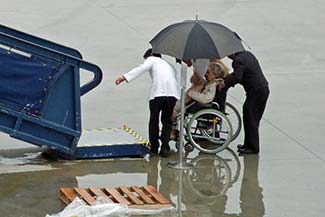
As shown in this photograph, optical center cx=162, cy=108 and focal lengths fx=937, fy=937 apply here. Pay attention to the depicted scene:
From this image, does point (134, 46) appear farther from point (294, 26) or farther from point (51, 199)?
point (51, 199)

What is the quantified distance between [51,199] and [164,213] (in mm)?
1431

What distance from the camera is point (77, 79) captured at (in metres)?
12.2

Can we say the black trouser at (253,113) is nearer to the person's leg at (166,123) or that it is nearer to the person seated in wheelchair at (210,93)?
the person seated in wheelchair at (210,93)

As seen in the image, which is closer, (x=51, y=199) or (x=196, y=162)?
(x=51, y=199)

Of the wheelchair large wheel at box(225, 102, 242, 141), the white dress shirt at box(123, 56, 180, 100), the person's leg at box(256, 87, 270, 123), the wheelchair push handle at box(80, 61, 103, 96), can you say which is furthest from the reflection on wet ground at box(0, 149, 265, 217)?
the wheelchair push handle at box(80, 61, 103, 96)

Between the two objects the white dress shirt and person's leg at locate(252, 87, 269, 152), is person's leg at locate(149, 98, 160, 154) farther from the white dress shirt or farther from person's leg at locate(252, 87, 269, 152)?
person's leg at locate(252, 87, 269, 152)

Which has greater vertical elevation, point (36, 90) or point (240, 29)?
point (240, 29)

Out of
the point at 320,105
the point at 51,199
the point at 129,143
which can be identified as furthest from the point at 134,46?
the point at 51,199

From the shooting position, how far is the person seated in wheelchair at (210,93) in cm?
1300

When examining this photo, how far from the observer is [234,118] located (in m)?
14.1

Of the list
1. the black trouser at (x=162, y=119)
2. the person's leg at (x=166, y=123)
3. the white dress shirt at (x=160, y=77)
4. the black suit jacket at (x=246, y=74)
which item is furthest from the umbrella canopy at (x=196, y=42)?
the person's leg at (x=166, y=123)

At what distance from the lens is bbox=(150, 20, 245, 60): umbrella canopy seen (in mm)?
11789

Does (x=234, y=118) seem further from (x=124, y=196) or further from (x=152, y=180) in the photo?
(x=124, y=196)

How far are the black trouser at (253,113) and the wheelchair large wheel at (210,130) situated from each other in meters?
0.34
